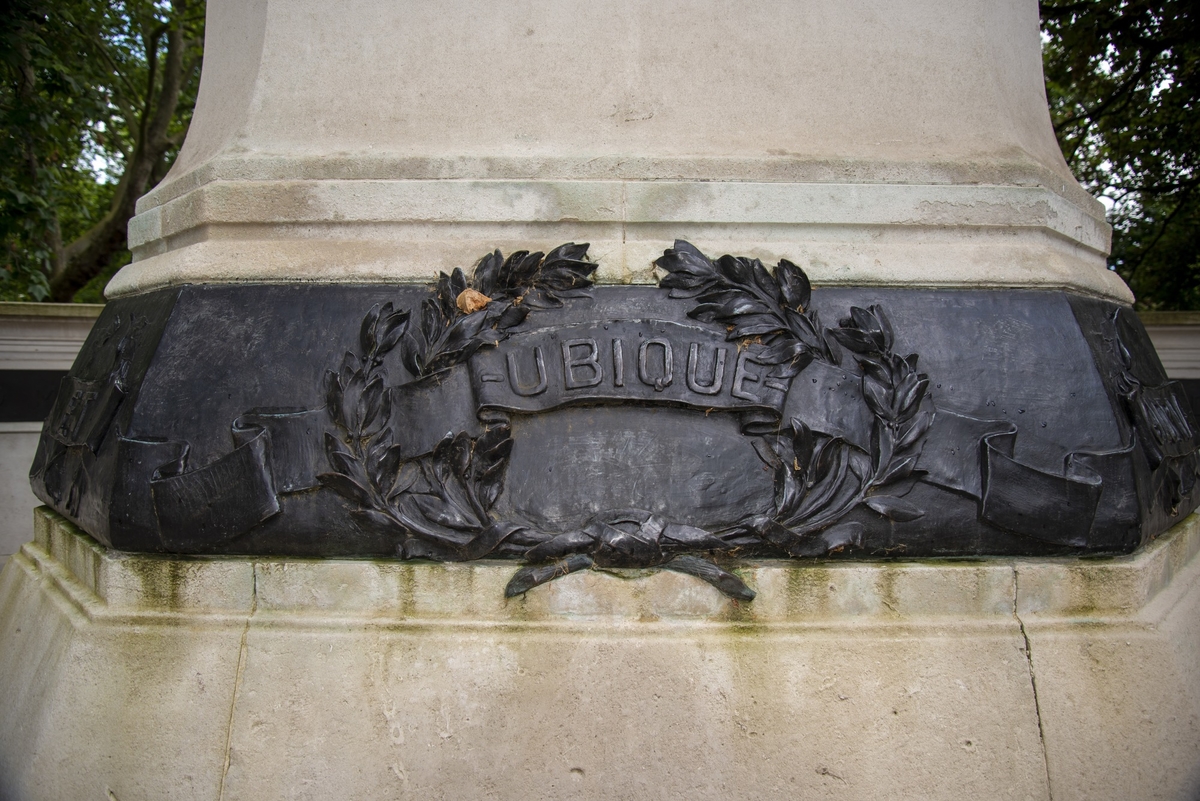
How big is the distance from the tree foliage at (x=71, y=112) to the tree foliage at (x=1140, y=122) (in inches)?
351

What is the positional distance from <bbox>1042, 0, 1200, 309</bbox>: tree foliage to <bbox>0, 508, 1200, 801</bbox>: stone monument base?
7198mm

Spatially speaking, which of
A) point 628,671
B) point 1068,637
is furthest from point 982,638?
point 628,671

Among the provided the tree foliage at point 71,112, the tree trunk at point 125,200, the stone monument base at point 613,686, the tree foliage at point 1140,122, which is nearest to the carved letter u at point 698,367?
the stone monument base at point 613,686

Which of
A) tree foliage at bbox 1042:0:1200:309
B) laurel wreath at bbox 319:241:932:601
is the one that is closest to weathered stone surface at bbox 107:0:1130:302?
laurel wreath at bbox 319:241:932:601

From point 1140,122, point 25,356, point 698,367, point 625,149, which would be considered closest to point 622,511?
point 698,367

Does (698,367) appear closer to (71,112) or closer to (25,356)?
(25,356)

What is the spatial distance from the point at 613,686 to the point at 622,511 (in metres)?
0.54

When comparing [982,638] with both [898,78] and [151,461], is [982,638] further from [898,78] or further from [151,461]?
[151,461]

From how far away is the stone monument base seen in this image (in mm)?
2633

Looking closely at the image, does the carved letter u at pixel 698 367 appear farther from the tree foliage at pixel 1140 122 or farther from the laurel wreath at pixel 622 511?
the tree foliage at pixel 1140 122

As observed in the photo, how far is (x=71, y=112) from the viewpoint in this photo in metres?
8.12

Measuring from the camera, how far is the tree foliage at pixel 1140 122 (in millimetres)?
8180

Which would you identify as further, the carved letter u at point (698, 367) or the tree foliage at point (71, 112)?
the tree foliage at point (71, 112)

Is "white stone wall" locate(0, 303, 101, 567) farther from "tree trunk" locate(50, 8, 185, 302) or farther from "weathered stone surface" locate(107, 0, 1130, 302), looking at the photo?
"tree trunk" locate(50, 8, 185, 302)
